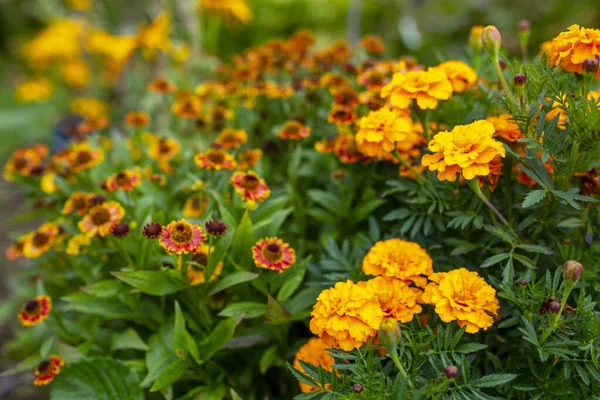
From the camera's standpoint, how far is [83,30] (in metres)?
3.50

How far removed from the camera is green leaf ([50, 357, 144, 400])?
54.9 inches

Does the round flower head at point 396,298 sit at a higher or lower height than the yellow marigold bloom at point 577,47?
lower

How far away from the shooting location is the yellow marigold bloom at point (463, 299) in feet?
3.34

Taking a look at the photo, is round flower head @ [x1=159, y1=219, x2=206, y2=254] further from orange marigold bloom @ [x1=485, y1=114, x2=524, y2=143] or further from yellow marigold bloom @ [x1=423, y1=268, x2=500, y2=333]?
orange marigold bloom @ [x1=485, y1=114, x2=524, y2=143]

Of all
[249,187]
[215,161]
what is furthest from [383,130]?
[215,161]

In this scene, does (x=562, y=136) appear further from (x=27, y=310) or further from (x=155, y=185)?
(x=27, y=310)

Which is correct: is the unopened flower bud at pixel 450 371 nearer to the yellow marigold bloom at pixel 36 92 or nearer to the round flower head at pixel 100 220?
the round flower head at pixel 100 220

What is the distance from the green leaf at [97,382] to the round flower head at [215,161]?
55 cm

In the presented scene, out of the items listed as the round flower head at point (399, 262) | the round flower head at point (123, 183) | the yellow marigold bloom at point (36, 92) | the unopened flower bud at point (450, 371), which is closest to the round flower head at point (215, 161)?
the round flower head at point (123, 183)

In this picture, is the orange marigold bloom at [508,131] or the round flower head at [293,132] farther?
the round flower head at [293,132]

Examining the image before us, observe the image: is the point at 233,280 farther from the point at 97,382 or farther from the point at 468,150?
the point at 468,150

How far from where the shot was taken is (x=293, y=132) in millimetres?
1655

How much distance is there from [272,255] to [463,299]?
471mm

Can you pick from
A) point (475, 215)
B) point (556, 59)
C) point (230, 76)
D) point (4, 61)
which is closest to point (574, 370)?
point (475, 215)
